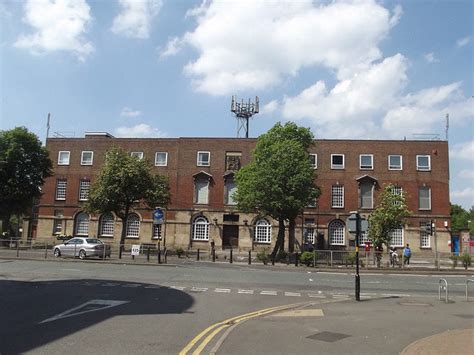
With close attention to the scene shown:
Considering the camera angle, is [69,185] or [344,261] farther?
[69,185]

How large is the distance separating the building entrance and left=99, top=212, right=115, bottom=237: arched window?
12753 millimetres

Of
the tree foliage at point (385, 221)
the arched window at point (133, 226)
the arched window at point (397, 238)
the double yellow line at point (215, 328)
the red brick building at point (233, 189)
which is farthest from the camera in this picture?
the arched window at point (133, 226)

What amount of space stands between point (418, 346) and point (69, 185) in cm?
5447

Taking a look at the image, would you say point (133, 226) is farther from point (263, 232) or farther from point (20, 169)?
point (263, 232)

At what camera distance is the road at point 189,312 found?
911 centimetres

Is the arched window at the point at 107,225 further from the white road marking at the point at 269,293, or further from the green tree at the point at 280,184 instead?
the white road marking at the point at 269,293

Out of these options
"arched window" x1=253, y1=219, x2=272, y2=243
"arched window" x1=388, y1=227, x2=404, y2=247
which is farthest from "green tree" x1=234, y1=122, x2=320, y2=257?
"arched window" x1=388, y1=227, x2=404, y2=247

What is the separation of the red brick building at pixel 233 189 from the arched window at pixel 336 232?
0.35 feet

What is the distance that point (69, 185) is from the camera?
58156 mm

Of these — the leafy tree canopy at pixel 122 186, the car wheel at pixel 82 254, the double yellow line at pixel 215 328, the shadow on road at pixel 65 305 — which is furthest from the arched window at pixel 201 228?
the double yellow line at pixel 215 328

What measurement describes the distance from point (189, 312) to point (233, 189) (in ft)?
137

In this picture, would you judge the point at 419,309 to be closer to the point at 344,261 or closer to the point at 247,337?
the point at 247,337

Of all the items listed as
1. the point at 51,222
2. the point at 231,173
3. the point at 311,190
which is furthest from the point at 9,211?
the point at 311,190

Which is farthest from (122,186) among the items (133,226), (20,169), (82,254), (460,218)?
(460,218)
